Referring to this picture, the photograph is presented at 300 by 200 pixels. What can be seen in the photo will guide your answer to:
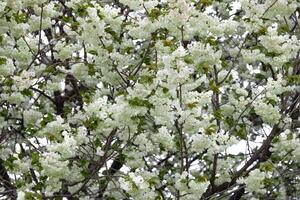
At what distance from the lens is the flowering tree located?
181 inches

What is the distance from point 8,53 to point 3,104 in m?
0.52

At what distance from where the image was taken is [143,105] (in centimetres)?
441

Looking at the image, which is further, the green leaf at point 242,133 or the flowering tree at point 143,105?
the green leaf at point 242,133

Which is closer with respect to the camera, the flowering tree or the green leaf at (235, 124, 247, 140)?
the flowering tree

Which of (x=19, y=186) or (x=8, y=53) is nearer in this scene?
(x=19, y=186)

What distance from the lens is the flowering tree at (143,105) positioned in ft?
15.1

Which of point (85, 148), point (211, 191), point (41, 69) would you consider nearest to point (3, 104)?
point (41, 69)

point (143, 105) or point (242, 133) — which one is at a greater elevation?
point (242, 133)

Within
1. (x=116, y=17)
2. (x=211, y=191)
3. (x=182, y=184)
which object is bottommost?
(x=182, y=184)

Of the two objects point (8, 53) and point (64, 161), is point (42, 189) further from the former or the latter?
point (8, 53)

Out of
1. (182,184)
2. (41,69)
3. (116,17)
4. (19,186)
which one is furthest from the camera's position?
(41,69)

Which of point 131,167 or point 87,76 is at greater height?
point 87,76

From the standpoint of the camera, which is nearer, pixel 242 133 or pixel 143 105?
pixel 143 105

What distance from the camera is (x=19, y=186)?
5125 mm
